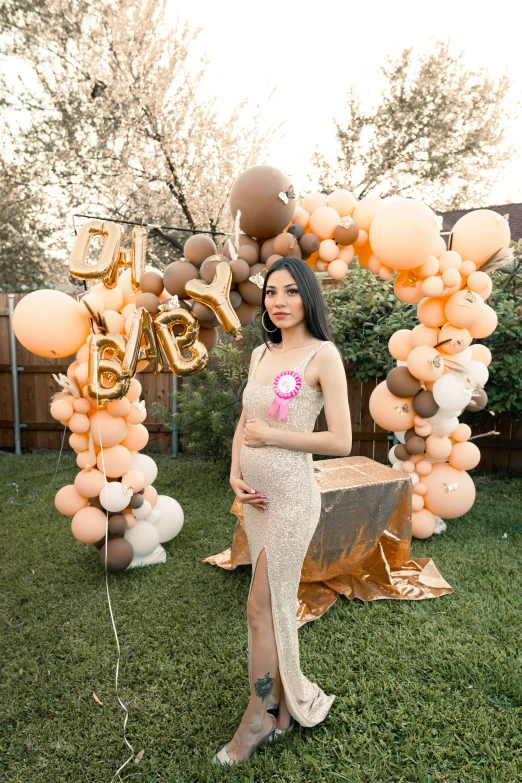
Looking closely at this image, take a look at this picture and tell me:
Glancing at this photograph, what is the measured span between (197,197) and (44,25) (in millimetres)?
4438

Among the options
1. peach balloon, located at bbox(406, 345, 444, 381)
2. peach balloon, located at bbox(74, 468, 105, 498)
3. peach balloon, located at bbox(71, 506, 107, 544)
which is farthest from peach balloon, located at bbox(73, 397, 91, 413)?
peach balloon, located at bbox(406, 345, 444, 381)

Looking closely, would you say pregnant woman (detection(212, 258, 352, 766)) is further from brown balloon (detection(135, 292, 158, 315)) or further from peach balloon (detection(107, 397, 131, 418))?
peach balloon (detection(107, 397, 131, 418))

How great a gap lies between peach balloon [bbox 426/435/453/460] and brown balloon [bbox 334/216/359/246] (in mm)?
1739

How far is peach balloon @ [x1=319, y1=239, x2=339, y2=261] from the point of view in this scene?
3.15m

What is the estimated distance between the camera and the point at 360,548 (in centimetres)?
325

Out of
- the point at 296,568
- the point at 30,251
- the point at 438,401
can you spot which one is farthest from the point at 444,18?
the point at 296,568

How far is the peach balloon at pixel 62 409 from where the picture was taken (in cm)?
331

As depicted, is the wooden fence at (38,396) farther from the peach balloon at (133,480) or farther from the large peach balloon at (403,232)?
the large peach balloon at (403,232)

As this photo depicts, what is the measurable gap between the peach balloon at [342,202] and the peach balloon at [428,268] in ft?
2.18

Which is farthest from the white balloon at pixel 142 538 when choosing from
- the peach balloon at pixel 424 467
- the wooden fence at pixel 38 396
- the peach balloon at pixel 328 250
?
the wooden fence at pixel 38 396

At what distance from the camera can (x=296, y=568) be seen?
196cm

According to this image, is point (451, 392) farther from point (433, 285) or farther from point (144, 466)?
point (144, 466)

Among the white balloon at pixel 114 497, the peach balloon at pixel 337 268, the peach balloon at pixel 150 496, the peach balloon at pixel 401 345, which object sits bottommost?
the peach balloon at pixel 150 496

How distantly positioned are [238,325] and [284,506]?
121cm
